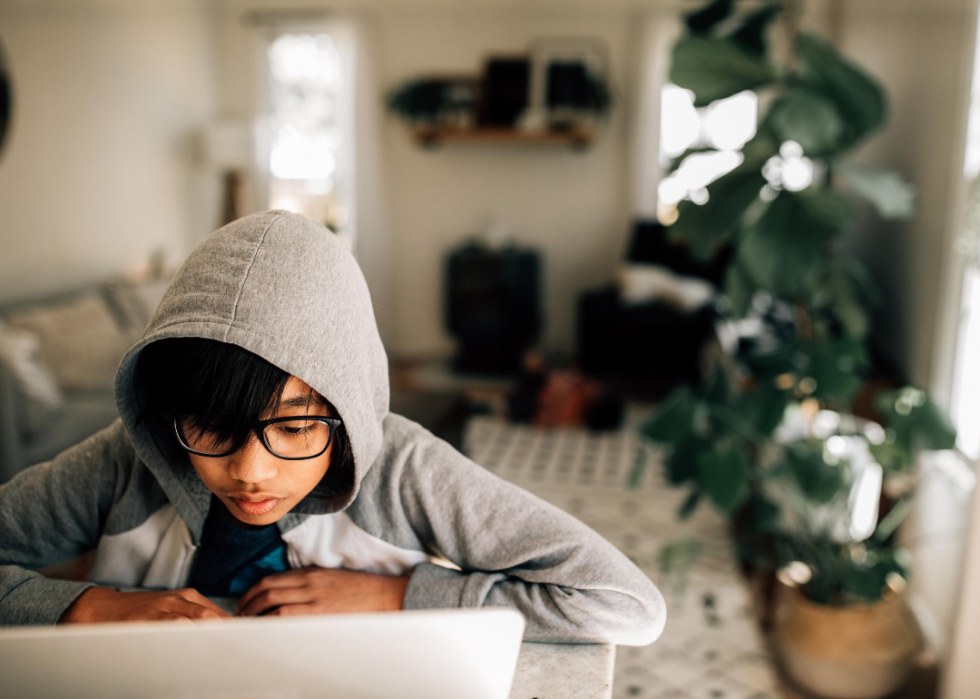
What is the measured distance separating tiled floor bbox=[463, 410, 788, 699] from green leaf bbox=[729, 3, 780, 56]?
37.6 inches

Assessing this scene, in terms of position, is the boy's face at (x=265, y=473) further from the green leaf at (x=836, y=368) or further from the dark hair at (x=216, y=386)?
the green leaf at (x=836, y=368)

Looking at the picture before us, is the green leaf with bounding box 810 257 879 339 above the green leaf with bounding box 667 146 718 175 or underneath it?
underneath

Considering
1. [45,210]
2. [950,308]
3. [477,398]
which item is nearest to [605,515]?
[950,308]

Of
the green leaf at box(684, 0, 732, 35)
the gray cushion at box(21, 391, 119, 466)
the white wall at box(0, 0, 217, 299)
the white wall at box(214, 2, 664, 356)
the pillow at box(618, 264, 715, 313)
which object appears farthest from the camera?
the white wall at box(214, 2, 664, 356)

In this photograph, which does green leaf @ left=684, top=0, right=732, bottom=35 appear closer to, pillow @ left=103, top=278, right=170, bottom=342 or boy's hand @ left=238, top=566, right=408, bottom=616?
boy's hand @ left=238, top=566, right=408, bottom=616

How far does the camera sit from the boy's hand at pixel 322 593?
1.96 ft

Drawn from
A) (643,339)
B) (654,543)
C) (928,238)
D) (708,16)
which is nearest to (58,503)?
(708,16)

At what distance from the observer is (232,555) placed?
0.66 metres

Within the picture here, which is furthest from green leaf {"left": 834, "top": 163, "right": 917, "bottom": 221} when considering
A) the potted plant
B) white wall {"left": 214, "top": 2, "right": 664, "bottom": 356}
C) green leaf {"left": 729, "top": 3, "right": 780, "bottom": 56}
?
white wall {"left": 214, "top": 2, "right": 664, "bottom": 356}

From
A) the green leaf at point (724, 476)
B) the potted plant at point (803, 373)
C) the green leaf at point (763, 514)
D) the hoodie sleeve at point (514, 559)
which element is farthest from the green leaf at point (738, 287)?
the hoodie sleeve at point (514, 559)

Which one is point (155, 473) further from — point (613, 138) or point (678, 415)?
point (613, 138)

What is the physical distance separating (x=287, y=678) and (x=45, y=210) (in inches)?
137

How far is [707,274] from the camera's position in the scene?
4.07 metres

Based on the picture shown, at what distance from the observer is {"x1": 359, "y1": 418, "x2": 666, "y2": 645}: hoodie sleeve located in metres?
0.57
